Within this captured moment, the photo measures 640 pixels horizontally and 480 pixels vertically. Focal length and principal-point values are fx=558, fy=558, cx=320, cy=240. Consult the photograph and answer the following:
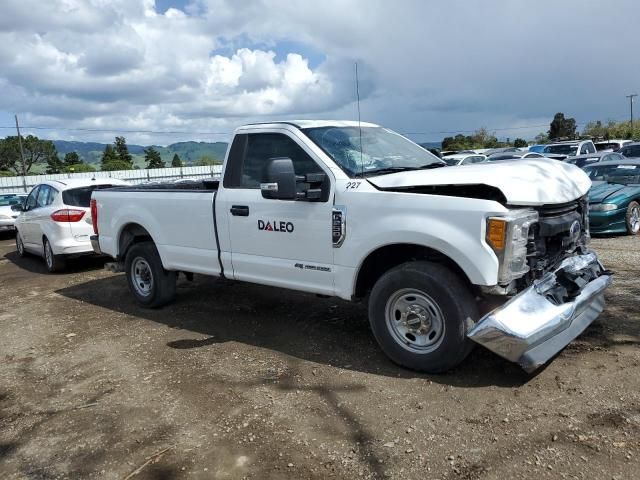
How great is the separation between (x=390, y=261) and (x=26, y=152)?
9498 cm

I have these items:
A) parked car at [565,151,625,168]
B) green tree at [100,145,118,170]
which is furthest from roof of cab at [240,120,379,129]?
green tree at [100,145,118,170]

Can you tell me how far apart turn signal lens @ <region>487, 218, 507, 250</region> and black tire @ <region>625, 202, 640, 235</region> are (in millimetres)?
7284

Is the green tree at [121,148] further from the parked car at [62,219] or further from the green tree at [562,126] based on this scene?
the parked car at [62,219]

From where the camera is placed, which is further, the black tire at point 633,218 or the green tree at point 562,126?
the green tree at point 562,126

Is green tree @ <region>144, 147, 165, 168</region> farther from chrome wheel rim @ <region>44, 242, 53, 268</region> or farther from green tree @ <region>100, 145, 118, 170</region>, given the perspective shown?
chrome wheel rim @ <region>44, 242, 53, 268</region>

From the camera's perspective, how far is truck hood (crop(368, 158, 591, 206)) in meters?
3.94

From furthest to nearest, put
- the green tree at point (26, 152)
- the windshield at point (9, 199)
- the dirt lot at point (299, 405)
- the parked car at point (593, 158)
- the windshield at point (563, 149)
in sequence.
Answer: the green tree at point (26, 152)
the windshield at point (563, 149)
the windshield at point (9, 199)
the parked car at point (593, 158)
the dirt lot at point (299, 405)

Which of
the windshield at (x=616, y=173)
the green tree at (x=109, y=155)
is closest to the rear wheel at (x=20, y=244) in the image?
the windshield at (x=616, y=173)

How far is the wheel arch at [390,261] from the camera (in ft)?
14.1

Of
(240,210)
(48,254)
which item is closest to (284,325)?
(240,210)

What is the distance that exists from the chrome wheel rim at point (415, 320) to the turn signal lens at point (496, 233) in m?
0.64

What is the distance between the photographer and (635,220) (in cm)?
1001

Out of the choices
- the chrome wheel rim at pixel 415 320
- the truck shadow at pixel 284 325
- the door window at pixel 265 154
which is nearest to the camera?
the chrome wheel rim at pixel 415 320

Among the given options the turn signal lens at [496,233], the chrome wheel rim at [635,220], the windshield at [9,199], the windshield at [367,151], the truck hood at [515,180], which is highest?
the windshield at [367,151]
